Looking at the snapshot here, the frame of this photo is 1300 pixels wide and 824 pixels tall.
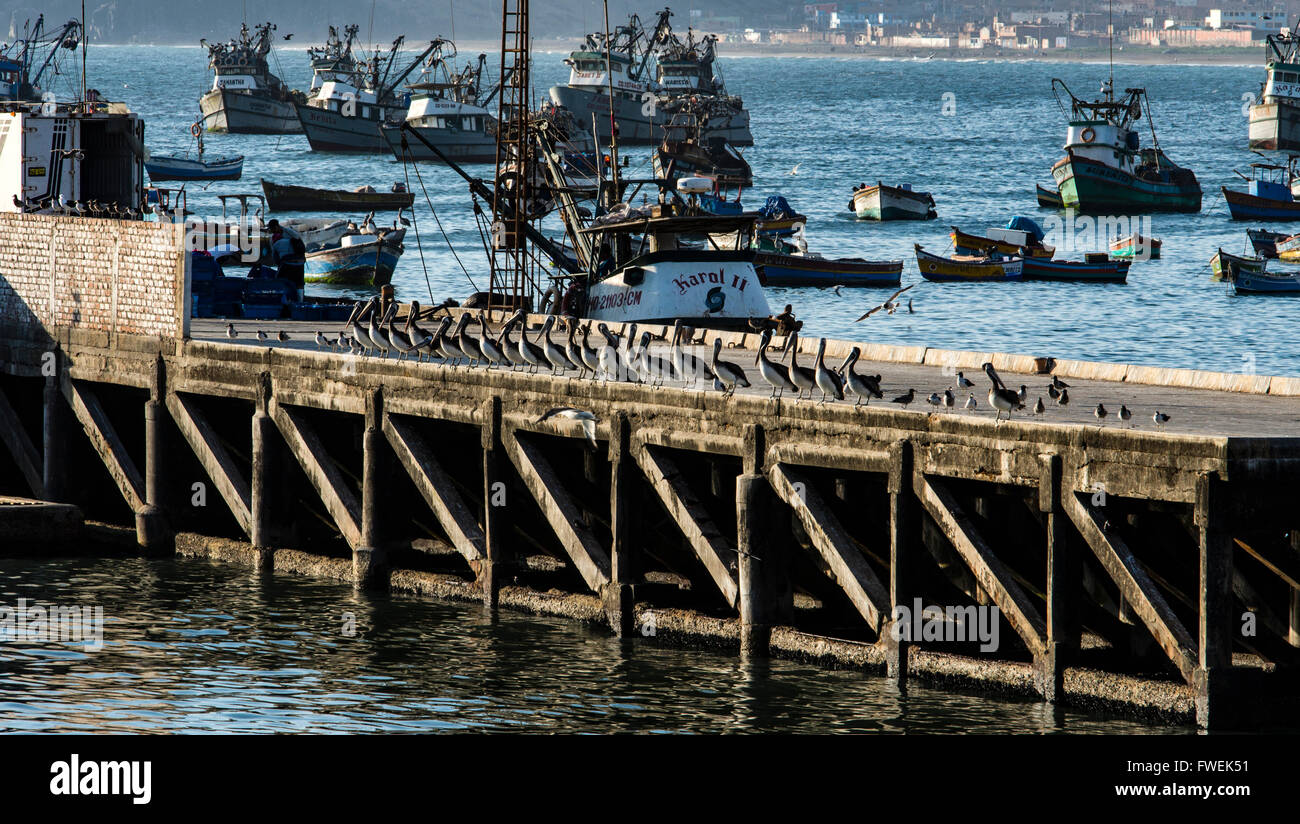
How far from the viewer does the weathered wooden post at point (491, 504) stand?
95.1ft

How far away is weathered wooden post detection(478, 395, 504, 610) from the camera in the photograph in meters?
29.0

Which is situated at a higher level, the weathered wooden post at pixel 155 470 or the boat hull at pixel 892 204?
the boat hull at pixel 892 204

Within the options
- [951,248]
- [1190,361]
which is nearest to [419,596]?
[1190,361]

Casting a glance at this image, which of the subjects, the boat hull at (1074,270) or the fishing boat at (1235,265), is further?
the boat hull at (1074,270)

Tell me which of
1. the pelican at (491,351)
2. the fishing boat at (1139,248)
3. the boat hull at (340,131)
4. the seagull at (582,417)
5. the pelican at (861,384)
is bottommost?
the seagull at (582,417)

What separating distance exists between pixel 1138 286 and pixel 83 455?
188 feet

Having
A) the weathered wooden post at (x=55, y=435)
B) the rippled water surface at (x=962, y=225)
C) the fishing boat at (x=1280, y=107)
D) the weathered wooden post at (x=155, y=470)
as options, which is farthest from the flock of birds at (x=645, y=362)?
the fishing boat at (x=1280, y=107)

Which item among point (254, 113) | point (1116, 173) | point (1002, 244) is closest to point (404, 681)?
point (1002, 244)

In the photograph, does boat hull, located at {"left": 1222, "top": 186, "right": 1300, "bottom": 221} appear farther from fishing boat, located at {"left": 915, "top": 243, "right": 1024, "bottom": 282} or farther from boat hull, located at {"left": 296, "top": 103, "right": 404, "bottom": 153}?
boat hull, located at {"left": 296, "top": 103, "right": 404, "bottom": 153}

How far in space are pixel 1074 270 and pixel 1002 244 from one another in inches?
151

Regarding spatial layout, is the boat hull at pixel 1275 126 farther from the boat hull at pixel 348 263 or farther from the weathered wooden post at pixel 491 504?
the weathered wooden post at pixel 491 504

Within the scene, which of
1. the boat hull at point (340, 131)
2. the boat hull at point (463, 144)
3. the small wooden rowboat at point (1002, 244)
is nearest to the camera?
the small wooden rowboat at point (1002, 244)

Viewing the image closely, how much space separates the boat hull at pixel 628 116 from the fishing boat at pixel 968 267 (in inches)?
2644

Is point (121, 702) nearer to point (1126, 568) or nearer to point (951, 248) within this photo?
point (1126, 568)
